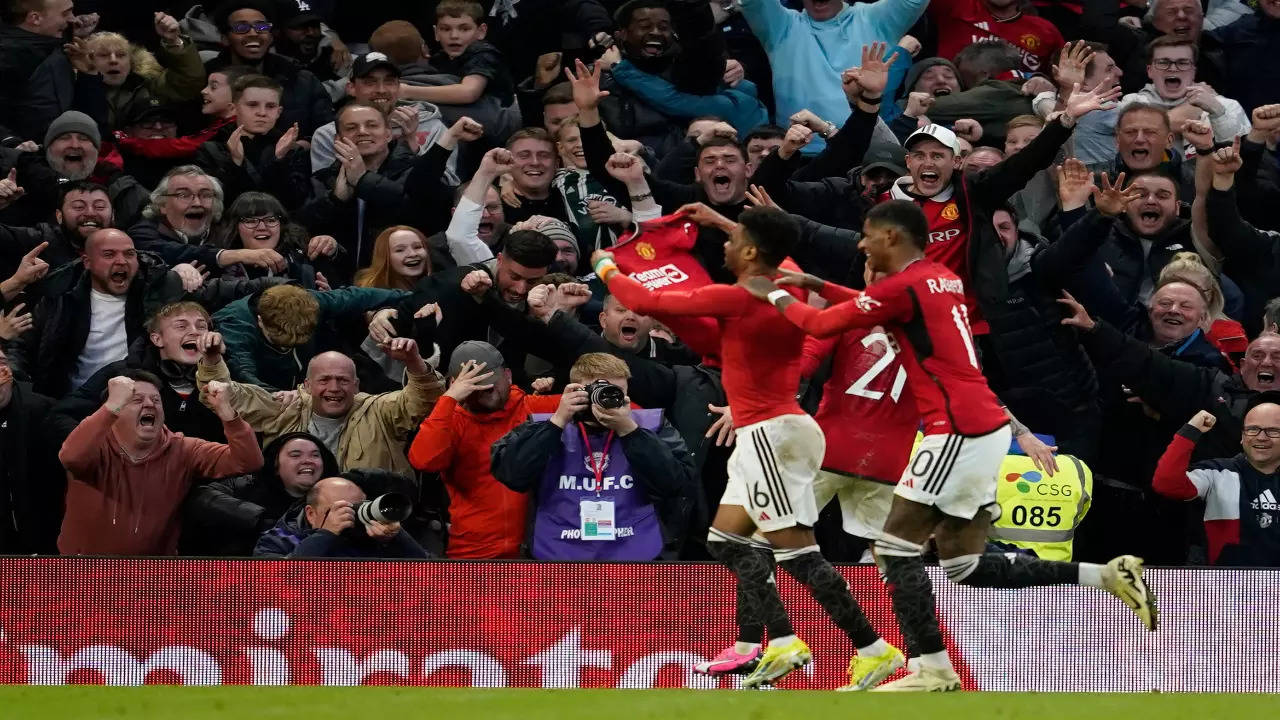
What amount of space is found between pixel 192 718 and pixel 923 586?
2923 mm

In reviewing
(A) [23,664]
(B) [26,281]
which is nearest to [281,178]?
(B) [26,281]

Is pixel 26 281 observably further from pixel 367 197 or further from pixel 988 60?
pixel 988 60

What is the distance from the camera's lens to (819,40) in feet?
47.3

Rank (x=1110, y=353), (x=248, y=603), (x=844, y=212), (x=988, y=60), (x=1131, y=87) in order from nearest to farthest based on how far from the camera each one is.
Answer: (x=248, y=603), (x=1110, y=353), (x=844, y=212), (x=988, y=60), (x=1131, y=87)

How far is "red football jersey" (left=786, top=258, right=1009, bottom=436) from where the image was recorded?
8.58 m

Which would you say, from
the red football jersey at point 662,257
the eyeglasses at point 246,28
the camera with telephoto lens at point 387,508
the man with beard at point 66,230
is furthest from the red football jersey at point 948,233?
the eyeglasses at point 246,28

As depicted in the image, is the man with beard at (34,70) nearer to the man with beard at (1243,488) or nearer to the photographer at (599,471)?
the photographer at (599,471)

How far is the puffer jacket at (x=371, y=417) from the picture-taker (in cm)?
1102

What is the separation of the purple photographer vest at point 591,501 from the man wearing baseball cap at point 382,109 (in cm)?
350

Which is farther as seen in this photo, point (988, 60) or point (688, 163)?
point (988, 60)

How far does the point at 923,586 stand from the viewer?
28.6 feet

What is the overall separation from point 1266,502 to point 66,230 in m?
6.53

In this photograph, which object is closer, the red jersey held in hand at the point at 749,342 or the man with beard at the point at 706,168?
the red jersey held in hand at the point at 749,342

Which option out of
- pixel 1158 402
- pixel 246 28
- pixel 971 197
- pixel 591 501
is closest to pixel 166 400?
pixel 591 501
